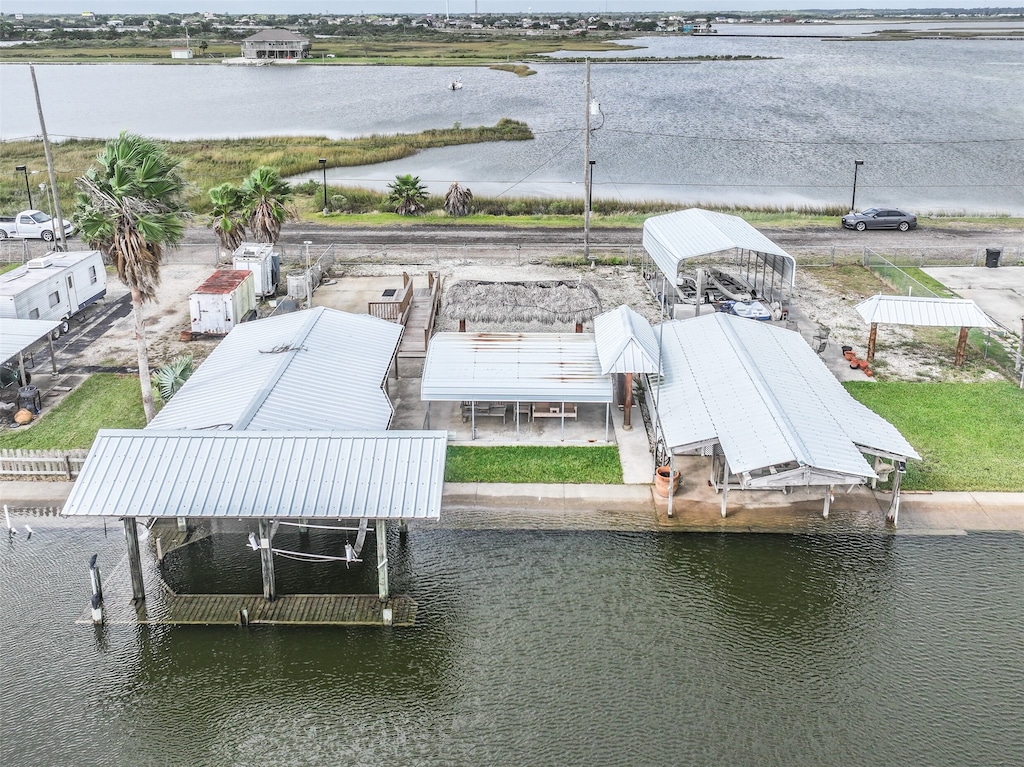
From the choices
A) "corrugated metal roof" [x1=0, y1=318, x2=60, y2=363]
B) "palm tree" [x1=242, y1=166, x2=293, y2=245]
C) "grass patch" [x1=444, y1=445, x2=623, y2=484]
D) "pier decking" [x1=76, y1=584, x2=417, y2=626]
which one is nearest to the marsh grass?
"palm tree" [x1=242, y1=166, x2=293, y2=245]

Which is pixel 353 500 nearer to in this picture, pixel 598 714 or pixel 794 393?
pixel 598 714

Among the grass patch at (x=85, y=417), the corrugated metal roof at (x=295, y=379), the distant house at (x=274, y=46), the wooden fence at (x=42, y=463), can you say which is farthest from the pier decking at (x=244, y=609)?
the distant house at (x=274, y=46)

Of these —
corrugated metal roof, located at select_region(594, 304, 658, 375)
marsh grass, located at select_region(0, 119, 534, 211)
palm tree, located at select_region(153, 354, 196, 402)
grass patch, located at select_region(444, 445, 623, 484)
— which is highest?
marsh grass, located at select_region(0, 119, 534, 211)

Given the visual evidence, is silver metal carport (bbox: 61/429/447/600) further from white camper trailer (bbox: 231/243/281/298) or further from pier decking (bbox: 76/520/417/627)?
white camper trailer (bbox: 231/243/281/298)

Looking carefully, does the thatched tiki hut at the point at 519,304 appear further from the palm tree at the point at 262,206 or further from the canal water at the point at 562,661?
the canal water at the point at 562,661

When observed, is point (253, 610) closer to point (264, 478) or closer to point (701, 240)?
point (264, 478)
